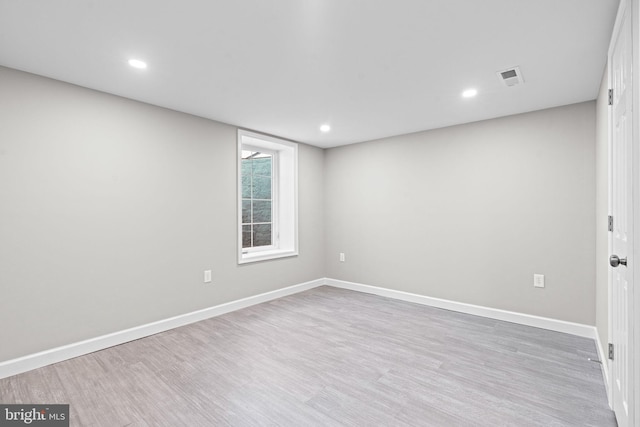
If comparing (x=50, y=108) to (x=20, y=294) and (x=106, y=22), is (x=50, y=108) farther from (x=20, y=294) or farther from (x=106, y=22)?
(x=20, y=294)

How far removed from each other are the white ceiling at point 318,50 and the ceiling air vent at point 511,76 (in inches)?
1.9

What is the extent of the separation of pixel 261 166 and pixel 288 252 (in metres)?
1.35

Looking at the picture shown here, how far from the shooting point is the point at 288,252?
4562mm

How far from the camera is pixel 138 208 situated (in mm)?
2990

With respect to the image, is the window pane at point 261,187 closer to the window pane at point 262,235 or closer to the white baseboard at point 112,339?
the window pane at point 262,235

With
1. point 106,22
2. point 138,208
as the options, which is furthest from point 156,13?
point 138,208

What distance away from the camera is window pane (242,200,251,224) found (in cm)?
433

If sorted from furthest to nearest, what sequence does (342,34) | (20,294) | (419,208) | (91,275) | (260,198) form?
(260,198) < (419,208) < (91,275) < (20,294) < (342,34)

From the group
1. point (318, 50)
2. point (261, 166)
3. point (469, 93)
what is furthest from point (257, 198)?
point (469, 93)

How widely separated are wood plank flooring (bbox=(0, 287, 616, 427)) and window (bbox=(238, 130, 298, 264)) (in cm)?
147

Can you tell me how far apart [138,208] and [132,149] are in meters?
0.57

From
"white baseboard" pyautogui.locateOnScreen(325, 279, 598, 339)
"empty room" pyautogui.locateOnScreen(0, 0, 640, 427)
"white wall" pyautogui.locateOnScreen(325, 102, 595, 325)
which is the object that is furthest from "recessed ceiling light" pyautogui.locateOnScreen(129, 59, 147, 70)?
"white baseboard" pyautogui.locateOnScreen(325, 279, 598, 339)

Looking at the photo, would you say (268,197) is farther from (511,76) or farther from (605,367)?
(605,367)

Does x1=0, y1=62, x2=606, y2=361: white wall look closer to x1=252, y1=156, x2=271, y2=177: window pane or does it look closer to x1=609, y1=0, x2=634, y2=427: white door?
x1=252, y1=156, x2=271, y2=177: window pane
